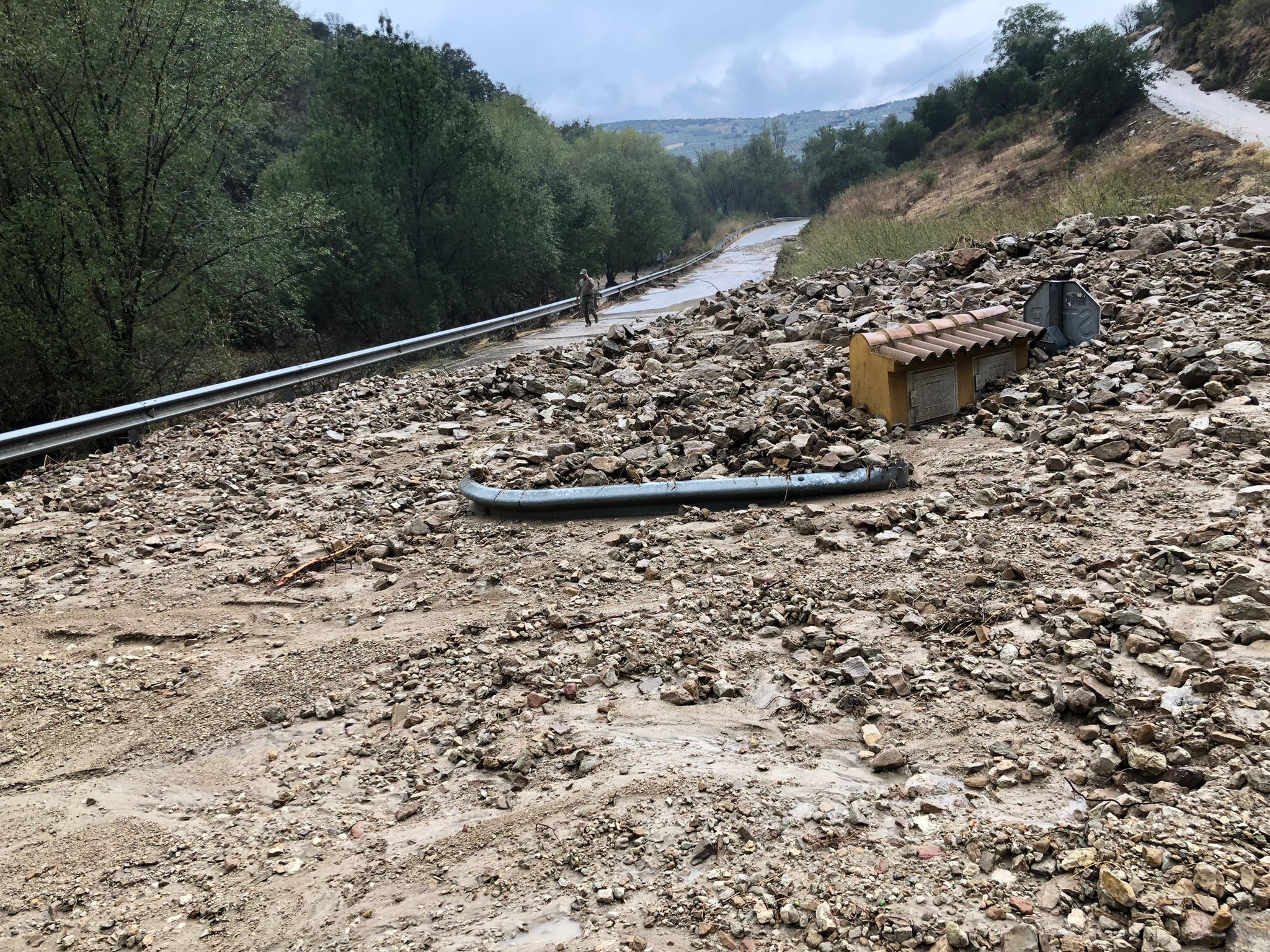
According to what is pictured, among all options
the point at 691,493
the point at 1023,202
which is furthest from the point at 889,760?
the point at 1023,202

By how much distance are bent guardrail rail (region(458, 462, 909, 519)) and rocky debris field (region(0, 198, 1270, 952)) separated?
0.15m

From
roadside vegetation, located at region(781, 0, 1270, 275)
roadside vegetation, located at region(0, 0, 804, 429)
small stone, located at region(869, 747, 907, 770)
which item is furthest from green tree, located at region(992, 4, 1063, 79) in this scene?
small stone, located at region(869, 747, 907, 770)

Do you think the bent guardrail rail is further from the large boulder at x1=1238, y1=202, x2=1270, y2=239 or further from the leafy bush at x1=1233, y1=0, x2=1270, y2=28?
the leafy bush at x1=1233, y1=0, x2=1270, y2=28

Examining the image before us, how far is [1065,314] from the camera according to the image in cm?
883

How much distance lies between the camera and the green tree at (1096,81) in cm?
4078

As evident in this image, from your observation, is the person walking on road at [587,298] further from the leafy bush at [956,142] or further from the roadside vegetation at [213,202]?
the leafy bush at [956,142]

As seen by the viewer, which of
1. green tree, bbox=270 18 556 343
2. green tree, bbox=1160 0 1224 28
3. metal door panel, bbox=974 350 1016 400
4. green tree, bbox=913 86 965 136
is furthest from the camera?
green tree, bbox=913 86 965 136

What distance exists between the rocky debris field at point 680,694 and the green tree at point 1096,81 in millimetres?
40643

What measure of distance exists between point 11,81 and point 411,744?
582 inches

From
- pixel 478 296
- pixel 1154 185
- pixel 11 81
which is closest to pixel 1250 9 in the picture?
pixel 1154 185

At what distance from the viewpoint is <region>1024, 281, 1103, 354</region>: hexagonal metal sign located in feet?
28.3

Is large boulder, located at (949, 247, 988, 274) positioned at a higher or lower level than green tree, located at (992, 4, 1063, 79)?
lower

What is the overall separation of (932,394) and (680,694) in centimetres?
459

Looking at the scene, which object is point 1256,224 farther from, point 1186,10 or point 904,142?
point 904,142
